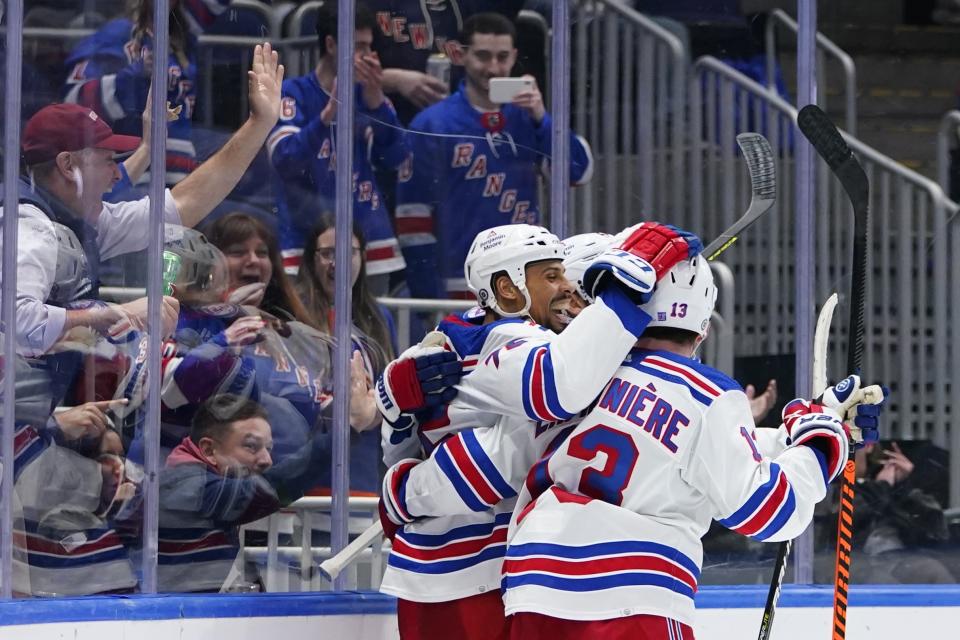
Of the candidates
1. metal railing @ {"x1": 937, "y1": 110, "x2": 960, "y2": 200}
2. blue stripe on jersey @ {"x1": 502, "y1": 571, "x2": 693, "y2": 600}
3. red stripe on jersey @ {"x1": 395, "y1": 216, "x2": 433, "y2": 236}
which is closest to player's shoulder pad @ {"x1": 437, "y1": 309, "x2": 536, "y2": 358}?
blue stripe on jersey @ {"x1": 502, "y1": 571, "x2": 693, "y2": 600}

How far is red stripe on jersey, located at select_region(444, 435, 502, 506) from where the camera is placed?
8.16ft

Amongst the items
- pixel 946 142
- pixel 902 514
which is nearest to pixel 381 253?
pixel 902 514

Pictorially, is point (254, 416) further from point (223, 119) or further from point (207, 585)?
point (223, 119)

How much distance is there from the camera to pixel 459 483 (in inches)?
98.2

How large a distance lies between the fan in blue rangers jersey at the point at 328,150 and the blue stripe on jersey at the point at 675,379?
3.50 feet

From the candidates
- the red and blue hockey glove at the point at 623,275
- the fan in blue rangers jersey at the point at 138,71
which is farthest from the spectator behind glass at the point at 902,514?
the fan in blue rangers jersey at the point at 138,71

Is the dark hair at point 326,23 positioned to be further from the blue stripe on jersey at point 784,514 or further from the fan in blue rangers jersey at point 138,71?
the blue stripe on jersey at point 784,514

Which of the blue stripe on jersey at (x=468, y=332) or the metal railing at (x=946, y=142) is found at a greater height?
the metal railing at (x=946, y=142)

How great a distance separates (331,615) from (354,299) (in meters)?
0.66

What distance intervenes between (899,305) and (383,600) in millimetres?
1640

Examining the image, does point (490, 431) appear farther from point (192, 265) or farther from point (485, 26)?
point (485, 26)

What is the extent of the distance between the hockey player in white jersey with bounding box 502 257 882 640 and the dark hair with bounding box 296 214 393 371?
99 centimetres

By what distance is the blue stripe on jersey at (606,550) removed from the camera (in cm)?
220

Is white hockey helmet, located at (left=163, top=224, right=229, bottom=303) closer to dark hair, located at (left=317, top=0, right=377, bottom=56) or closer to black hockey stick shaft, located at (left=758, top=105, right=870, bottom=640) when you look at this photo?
dark hair, located at (left=317, top=0, right=377, bottom=56)
